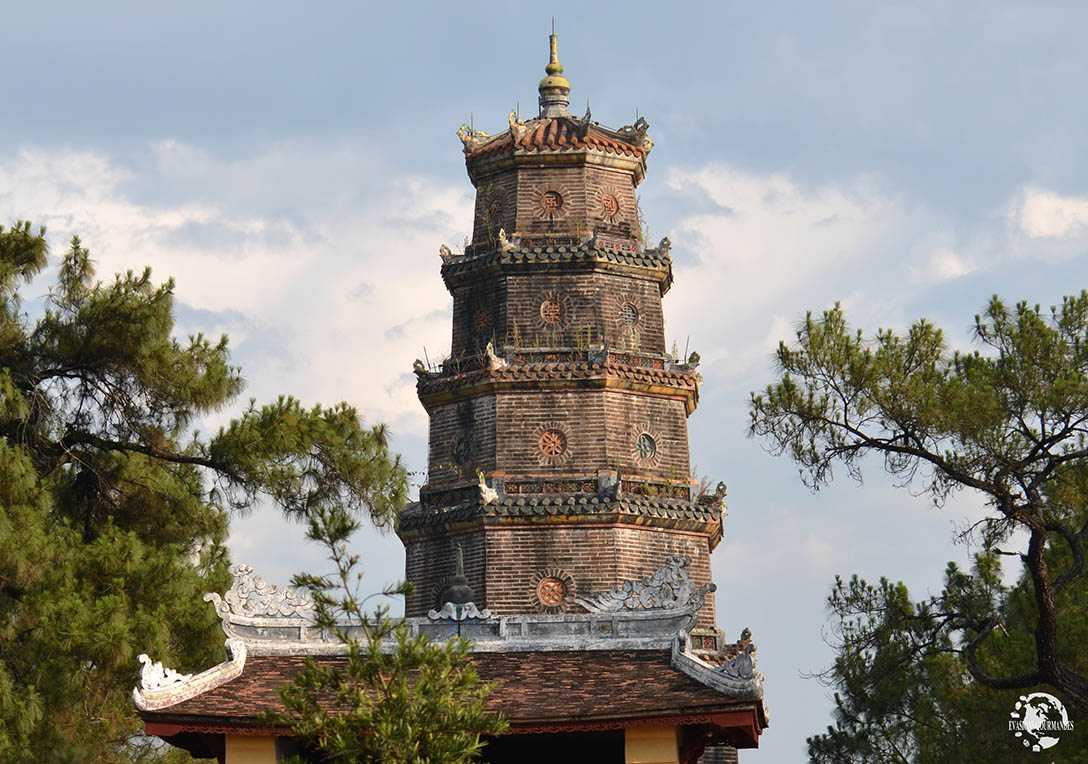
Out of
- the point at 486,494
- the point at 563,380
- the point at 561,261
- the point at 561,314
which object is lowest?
the point at 486,494

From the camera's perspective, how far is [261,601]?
21.6 meters

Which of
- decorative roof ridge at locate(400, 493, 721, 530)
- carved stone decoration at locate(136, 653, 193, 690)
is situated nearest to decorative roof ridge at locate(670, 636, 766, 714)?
carved stone decoration at locate(136, 653, 193, 690)

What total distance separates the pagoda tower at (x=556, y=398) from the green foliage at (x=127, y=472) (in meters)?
5.49

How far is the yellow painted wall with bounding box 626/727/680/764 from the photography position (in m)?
19.4

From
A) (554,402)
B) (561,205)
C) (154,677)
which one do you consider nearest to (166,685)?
(154,677)

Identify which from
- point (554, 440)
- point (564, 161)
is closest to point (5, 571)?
point (554, 440)

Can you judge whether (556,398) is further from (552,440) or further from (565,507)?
(565,507)

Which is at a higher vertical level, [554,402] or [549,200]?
[549,200]

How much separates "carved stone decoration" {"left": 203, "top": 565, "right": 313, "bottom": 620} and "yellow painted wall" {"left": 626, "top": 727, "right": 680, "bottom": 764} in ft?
14.1

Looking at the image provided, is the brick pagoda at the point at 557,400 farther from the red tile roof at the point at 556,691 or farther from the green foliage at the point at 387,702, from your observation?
the green foliage at the point at 387,702

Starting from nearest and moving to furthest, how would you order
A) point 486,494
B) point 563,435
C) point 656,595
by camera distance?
1. point 656,595
2. point 486,494
3. point 563,435

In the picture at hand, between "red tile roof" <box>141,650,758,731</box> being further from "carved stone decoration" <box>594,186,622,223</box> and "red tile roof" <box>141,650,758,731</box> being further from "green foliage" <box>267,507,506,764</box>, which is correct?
"carved stone decoration" <box>594,186,622,223</box>

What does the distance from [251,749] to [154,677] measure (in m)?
1.29
